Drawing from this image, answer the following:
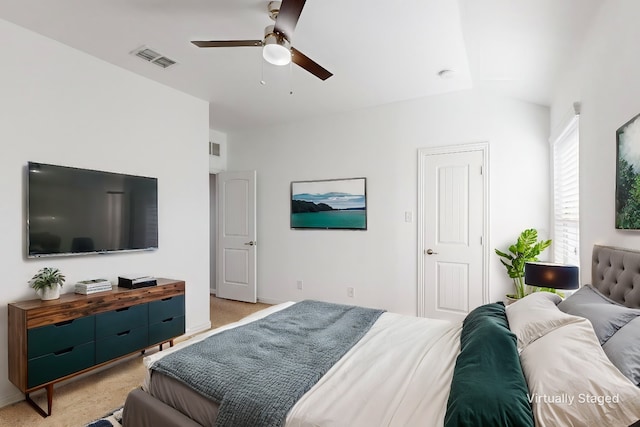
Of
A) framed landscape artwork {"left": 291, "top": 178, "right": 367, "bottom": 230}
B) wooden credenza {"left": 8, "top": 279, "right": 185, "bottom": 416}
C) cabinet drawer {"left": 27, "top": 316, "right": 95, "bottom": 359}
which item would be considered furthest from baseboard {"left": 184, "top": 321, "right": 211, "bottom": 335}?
framed landscape artwork {"left": 291, "top": 178, "right": 367, "bottom": 230}

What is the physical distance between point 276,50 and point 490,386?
1.95m

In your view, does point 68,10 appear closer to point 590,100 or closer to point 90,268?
point 90,268

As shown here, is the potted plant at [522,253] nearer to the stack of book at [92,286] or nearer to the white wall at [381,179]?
the white wall at [381,179]

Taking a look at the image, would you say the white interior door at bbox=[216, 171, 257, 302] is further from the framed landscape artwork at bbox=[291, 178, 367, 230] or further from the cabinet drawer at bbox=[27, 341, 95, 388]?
the cabinet drawer at bbox=[27, 341, 95, 388]

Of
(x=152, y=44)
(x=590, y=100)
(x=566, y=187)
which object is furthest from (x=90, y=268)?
(x=566, y=187)

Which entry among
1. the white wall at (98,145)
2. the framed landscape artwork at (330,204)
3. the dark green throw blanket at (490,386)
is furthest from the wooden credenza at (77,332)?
the dark green throw blanket at (490,386)

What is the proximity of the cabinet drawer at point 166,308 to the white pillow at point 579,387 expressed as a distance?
9.36ft

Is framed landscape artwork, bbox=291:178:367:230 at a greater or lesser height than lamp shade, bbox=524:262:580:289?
greater

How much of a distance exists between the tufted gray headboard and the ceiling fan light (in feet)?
6.71

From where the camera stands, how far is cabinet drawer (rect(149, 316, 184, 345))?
2.97 meters

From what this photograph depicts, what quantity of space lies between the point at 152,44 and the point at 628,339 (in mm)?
3384

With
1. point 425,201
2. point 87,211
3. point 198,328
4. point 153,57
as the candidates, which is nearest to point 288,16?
point 153,57

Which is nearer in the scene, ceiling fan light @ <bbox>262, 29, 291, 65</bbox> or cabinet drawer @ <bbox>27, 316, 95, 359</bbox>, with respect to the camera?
ceiling fan light @ <bbox>262, 29, 291, 65</bbox>

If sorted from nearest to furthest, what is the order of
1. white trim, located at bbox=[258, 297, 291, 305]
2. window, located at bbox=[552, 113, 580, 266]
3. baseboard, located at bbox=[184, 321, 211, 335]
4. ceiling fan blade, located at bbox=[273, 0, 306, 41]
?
ceiling fan blade, located at bbox=[273, 0, 306, 41] → window, located at bbox=[552, 113, 580, 266] → baseboard, located at bbox=[184, 321, 211, 335] → white trim, located at bbox=[258, 297, 291, 305]
